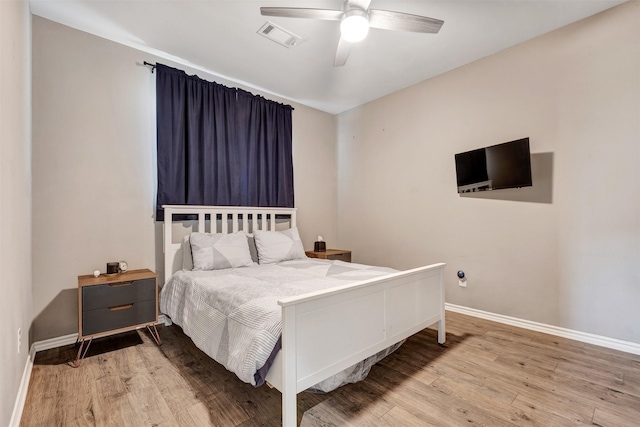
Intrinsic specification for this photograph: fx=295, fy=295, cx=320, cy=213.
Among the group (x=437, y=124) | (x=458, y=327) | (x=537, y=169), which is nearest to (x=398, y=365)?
(x=458, y=327)

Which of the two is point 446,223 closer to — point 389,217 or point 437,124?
point 389,217

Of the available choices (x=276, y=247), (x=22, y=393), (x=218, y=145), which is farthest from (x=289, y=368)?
(x=218, y=145)

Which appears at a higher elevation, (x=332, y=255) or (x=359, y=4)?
(x=359, y=4)

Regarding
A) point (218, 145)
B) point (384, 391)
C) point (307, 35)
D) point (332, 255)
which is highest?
point (307, 35)

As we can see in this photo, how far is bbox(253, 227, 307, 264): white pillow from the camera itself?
323 cm

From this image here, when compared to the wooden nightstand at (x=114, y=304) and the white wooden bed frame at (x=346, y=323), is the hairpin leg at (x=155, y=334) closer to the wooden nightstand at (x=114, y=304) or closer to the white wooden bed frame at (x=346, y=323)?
the wooden nightstand at (x=114, y=304)

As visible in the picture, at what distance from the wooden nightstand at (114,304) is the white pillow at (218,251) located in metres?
0.43

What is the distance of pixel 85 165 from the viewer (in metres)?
2.67

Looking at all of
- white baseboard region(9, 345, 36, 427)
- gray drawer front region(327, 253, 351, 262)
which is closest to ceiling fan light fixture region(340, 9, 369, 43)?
gray drawer front region(327, 253, 351, 262)

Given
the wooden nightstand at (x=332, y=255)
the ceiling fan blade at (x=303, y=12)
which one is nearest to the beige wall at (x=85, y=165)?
the ceiling fan blade at (x=303, y=12)

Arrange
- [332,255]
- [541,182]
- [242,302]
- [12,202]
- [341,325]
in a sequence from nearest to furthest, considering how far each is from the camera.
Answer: [12,202], [341,325], [242,302], [541,182], [332,255]

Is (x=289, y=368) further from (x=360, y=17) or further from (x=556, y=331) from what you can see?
(x=556, y=331)

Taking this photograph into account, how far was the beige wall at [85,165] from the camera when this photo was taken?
2.48m

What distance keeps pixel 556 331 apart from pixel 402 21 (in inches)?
116
